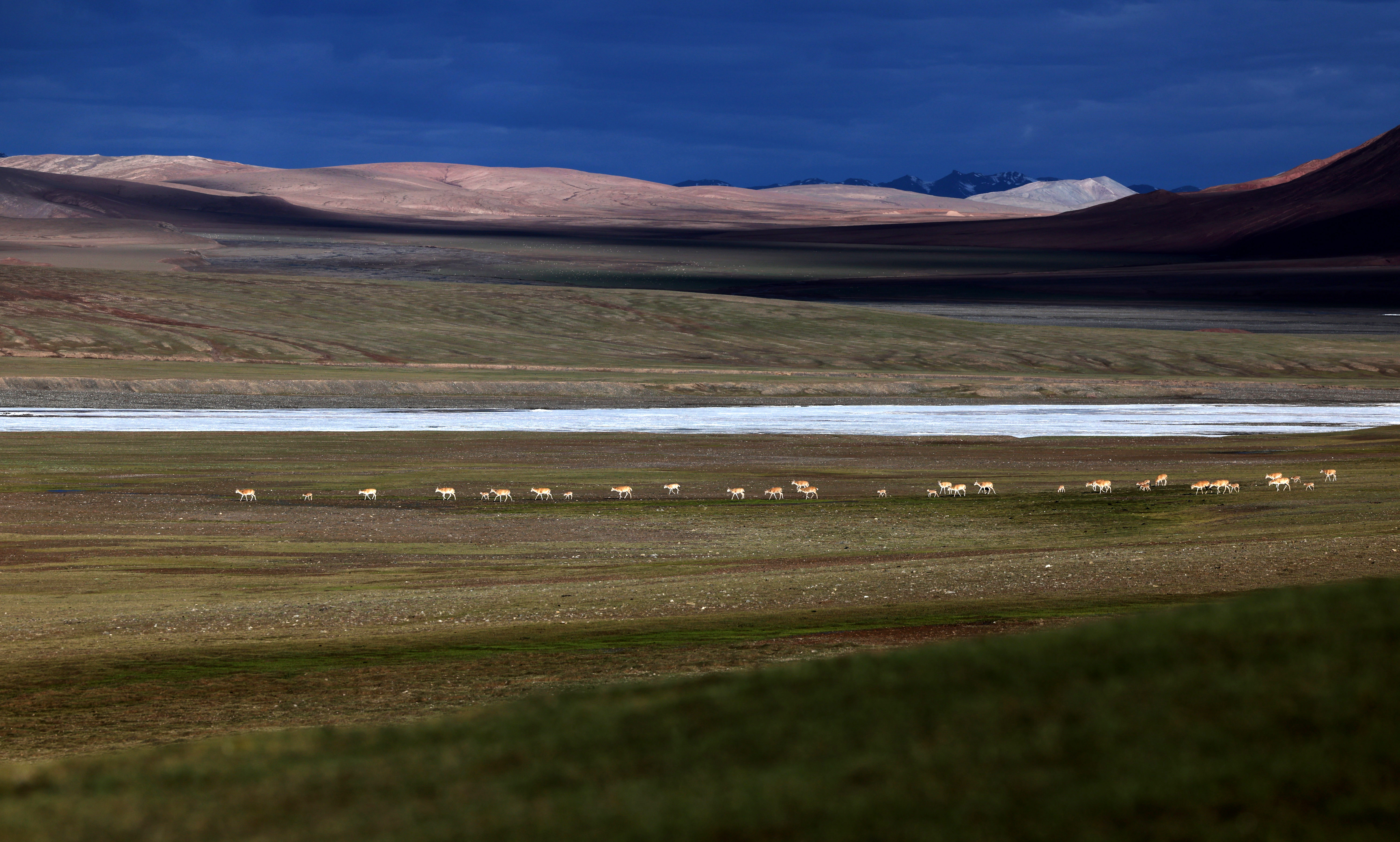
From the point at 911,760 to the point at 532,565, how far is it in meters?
19.8

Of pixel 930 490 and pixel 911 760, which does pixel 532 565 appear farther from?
pixel 911 760

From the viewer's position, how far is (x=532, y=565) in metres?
22.7

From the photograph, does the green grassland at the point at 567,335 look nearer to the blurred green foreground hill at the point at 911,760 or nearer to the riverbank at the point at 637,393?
the riverbank at the point at 637,393

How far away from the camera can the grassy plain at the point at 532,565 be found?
12.4 m

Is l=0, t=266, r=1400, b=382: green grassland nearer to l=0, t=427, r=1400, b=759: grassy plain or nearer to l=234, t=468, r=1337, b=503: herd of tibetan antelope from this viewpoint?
l=0, t=427, r=1400, b=759: grassy plain

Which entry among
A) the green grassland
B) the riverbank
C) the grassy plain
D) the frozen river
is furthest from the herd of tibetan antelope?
the green grassland

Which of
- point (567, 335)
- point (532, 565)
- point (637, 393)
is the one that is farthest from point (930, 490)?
point (567, 335)

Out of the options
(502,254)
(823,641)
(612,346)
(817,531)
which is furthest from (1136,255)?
(823,641)

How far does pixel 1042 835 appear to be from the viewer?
9.62 ft

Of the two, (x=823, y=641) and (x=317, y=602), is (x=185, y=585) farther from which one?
(x=823, y=641)

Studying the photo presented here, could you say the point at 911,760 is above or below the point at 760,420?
above

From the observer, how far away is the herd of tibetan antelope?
30.5m

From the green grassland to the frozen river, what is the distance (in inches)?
685

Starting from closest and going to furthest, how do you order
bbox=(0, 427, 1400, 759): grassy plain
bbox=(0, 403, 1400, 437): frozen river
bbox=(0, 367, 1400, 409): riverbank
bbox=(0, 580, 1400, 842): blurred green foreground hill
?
bbox=(0, 580, 1400, 842): blurred green foreground hill, bbox=(0, 427, 1400, 759): grassy plain, bbox=(0, 403, 1400, 437): frozen river, bbox=(0, 367, 1400, 409): riverbank
